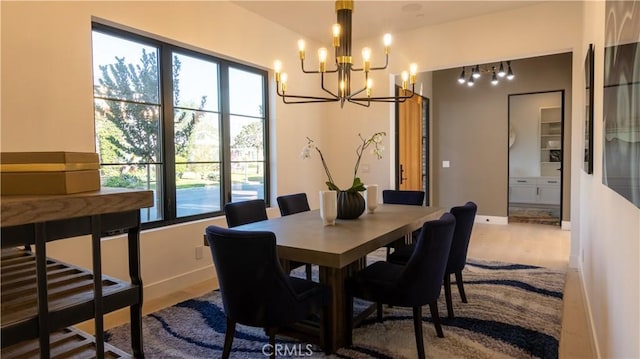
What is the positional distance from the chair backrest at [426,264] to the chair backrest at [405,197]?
183 centimetres

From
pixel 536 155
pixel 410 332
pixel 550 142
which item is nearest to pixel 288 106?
pixel 410 332

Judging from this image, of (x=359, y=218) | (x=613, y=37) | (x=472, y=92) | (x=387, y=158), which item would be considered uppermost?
(x=472, y=92)

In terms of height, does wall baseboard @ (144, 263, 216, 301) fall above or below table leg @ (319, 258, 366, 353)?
below

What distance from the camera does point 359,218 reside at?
3088mm

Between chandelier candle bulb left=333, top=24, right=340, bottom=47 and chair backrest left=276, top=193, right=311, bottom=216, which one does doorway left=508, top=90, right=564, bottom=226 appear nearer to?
chair backrest left=276, top=193, right=311, bottom=216

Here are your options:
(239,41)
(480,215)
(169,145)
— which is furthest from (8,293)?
(480,215)

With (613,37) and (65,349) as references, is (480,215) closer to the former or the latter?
(613,37)

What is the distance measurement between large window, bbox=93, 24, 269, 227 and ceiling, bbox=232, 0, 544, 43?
736 mm

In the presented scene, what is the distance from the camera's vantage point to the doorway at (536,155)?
761 cm

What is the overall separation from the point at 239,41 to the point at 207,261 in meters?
2.45

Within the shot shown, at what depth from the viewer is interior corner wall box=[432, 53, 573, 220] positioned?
6.60 metres

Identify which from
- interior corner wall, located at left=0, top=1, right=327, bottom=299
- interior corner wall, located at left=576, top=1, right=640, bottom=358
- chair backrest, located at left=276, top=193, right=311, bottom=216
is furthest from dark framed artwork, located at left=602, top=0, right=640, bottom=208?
interior corner wall, located at left=0, top=1, right=327, bottom=299

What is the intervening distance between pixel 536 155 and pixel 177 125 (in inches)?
280

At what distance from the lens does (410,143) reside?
6.16 meters
